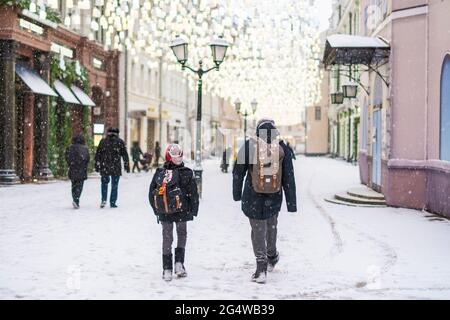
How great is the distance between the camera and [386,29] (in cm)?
1614

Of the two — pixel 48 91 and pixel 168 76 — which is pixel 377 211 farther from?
pixel 168 76

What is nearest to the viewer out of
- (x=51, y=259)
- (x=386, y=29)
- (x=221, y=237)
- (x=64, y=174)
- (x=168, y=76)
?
(x=51, y=259)

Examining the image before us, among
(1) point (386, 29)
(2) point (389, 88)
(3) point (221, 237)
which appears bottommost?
(3) point (221, 237)

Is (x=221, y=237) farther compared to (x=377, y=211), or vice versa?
(x=377, y=211)

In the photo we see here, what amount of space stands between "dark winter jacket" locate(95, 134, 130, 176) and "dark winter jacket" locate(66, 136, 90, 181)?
0.29m

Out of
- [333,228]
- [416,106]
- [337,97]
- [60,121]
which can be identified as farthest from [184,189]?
[60,121]

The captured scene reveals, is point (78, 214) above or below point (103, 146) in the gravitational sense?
below

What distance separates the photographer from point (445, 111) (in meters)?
13.6

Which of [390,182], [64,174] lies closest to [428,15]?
[390,182]

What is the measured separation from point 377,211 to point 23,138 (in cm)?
1354

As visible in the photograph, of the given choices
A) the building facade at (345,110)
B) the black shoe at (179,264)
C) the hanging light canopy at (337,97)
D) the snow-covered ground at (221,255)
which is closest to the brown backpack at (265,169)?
the snow-covered ground at (221,255)

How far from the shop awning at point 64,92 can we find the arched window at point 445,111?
15.6m

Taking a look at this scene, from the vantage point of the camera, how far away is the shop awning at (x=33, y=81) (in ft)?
73.1

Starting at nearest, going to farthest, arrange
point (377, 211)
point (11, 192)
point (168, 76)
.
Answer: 1. point (377, 211)
2. point (11, 192)
3. point (168, 76)
